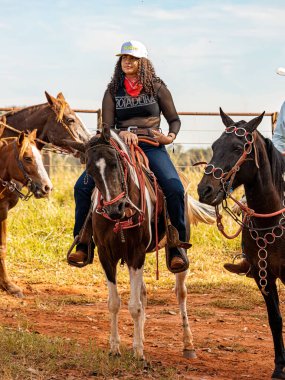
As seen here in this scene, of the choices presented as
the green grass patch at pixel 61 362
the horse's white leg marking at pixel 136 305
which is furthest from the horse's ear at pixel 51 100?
the horse's white leg marking at pixel 136 305

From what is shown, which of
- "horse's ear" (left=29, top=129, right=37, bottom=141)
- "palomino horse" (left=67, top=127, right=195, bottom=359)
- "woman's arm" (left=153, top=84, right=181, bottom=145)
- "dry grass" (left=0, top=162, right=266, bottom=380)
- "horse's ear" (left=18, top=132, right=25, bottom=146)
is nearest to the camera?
"palomino horse" (left=67, top=127, right=195, bottom=359)

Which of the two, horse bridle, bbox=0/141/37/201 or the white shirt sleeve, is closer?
the white shirt sleeve

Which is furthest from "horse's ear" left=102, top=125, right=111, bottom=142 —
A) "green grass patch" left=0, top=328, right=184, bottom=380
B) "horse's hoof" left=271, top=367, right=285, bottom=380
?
"horse's hoof" left=271, top=367, right=285, bottom=380

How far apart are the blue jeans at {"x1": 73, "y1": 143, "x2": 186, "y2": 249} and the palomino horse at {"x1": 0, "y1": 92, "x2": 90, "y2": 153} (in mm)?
3877

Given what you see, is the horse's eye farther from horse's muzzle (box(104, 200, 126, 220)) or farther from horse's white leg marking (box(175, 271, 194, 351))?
horse's white leg marking (box(175, 271, 194, 351))

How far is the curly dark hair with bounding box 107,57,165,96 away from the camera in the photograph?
8.12m

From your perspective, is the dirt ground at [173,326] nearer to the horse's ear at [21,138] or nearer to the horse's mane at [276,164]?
the horse's mane at [276,164]

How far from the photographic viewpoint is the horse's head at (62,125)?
38.9 ft

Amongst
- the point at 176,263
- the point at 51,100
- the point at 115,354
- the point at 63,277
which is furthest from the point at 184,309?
the point at 63,277

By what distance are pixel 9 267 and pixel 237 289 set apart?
12.4 feet

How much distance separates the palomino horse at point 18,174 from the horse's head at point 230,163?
4.61 m

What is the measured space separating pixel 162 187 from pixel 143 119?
0.71 m

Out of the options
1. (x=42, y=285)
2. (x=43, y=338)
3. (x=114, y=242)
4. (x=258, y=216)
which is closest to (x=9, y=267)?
(x=42, y=285)

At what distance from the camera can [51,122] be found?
11.9 metres
